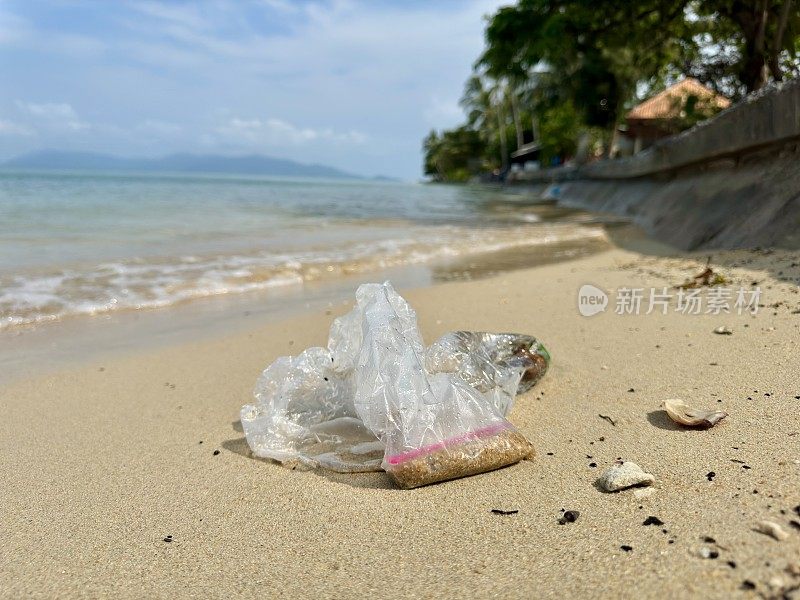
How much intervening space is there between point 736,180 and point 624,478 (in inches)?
265

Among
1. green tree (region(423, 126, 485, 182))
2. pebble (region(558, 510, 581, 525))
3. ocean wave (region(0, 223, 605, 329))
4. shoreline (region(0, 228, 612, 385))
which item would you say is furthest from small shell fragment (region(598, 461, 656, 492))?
green tree (region(423, 126, 485, 182))

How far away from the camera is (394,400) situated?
6.67ft

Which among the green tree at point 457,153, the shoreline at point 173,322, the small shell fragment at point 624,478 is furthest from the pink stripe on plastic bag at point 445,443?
the green tree at point 457,153

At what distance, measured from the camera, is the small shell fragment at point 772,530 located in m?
1.32

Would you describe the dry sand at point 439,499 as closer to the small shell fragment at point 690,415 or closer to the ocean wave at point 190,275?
the small shell fragment at point 690,415

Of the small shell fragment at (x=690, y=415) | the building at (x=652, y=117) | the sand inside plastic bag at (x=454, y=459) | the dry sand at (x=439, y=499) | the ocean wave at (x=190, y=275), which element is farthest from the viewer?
the building at (x=652, y=117)

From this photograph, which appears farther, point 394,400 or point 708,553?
point 394,400

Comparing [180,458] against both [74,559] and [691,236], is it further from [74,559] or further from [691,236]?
[691,236]

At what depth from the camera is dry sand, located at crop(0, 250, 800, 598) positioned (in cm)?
143

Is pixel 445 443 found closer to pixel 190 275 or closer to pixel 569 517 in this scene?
pixel 569 517

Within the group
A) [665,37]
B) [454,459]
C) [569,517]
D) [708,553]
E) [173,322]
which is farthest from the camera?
[665,37]

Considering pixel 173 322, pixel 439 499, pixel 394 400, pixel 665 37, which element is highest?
pixel 665 37

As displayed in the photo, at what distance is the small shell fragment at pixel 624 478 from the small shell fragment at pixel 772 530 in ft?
1.31

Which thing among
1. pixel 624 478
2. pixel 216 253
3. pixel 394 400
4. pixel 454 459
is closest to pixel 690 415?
pixel 624 478
